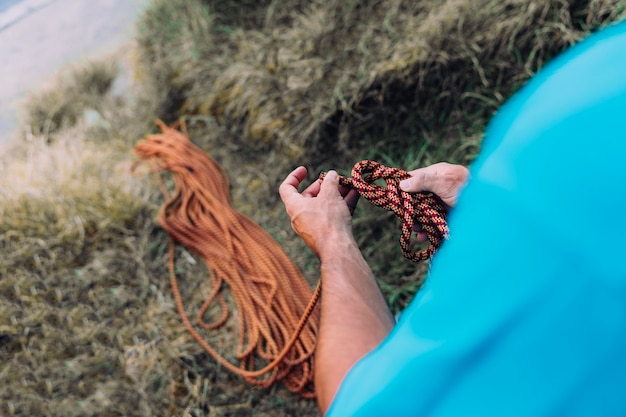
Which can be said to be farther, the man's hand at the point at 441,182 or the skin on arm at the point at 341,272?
the man's hand at the point at 441,182

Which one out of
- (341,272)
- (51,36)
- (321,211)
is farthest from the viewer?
(51,36)

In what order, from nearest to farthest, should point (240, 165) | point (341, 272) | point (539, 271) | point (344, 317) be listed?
1. point (539, 271)
2. point (344, 317)
3. point (341, 272)
4. point (240, 165)

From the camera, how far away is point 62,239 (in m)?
2.97

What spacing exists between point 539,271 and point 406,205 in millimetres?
682


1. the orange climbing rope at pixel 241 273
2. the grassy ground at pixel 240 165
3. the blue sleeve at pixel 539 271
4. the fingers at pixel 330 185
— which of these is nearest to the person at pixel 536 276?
the blue sleeve at pixel 539 271

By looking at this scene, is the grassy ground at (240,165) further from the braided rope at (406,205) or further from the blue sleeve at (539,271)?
the blue sleeve at (539,271)

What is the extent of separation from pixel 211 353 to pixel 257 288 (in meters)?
0.40

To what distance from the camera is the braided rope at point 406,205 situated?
1471 mm

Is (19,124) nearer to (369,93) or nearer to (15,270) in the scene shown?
(15,270)

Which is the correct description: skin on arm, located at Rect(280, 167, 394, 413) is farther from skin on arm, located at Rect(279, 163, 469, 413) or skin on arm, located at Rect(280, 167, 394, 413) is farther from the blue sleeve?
the blue sleeve

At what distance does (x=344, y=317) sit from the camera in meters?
1.38

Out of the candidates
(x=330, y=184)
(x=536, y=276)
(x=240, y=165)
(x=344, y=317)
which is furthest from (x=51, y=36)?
(x=536, y=276)

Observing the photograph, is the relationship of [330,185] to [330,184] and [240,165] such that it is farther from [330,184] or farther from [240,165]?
[240,165]

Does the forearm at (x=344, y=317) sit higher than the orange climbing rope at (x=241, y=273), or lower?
higher
